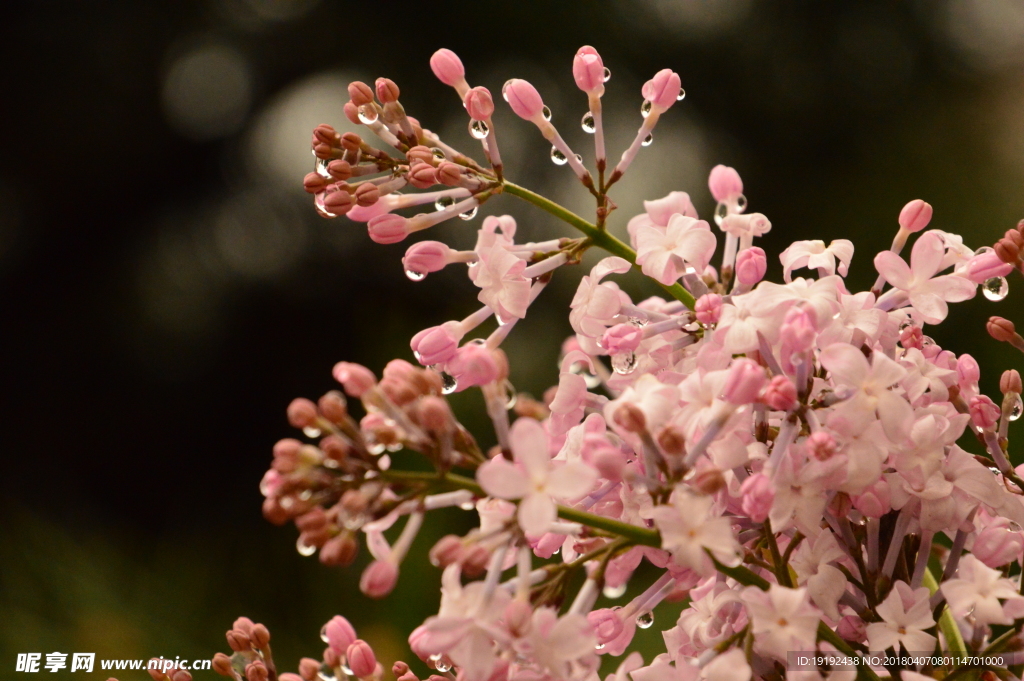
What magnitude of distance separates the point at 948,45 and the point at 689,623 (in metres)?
1.52

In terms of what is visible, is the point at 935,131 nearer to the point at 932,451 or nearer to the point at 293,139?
the point at 293,139

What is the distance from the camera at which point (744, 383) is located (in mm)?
333

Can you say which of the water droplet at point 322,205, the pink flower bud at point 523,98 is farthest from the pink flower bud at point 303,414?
the pink flower bud at point 523,98

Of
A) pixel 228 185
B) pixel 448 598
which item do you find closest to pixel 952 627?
pixel 448 598

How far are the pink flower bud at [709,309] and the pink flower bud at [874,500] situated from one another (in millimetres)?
91

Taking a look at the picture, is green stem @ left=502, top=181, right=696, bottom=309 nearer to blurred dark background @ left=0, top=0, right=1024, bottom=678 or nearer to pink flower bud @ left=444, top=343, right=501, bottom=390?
pink flower bud @ left=444, top=343, right=501, bottom=390

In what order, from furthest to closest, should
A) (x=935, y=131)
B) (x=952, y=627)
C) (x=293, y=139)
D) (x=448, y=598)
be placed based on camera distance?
(x=293, y=139), (x=935, y=131), (x=952, y=627), (x=448, y=598)

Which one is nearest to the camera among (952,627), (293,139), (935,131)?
(952,627)

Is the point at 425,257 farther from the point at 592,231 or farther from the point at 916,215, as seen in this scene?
the point at 916,215

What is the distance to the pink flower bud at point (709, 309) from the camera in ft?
1.28

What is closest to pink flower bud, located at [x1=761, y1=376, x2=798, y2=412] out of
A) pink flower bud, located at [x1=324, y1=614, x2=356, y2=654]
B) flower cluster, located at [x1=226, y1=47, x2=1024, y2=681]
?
flower cluster, located at [x1=226, y1=47, x2=1024, y2=681]

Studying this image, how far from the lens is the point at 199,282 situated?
5.55 ft

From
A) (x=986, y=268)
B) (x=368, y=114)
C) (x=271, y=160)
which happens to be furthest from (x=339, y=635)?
(x=271, y=160)

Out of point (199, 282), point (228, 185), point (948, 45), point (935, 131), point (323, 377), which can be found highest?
point (948, 45)
